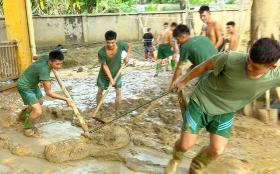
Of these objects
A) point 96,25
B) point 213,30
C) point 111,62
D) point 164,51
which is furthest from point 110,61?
point 96,25

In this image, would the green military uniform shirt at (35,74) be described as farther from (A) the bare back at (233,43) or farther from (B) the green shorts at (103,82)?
(A) the bare back at (233,43)

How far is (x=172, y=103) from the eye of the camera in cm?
667

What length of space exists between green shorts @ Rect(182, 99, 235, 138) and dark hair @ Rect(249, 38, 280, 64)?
79 cm

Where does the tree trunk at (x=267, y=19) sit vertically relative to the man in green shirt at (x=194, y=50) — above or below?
above

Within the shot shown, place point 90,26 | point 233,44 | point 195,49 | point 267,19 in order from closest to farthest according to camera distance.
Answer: point 195,49
point 267,19
point 233,44
point 90,26

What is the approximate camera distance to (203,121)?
3.34 metres

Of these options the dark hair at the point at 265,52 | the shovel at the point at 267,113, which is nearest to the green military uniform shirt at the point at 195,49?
the shovel at the point at 267,113

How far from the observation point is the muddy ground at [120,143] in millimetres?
4145

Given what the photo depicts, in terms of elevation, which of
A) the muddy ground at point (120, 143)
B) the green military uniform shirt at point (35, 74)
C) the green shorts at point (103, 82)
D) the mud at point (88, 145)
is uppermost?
the green military uniform shirt at point (35, 74)

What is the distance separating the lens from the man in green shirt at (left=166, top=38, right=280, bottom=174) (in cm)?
273

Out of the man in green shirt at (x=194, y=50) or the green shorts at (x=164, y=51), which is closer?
the man in green shirt at (x=194, y=50)

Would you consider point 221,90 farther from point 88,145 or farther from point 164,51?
point 164,51

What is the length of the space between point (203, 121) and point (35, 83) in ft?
8.94

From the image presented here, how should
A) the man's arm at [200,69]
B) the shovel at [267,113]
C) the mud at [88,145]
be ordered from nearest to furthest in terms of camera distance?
the man's arm at [200,69], the mud at [88,145], the shovel at [267,113]
